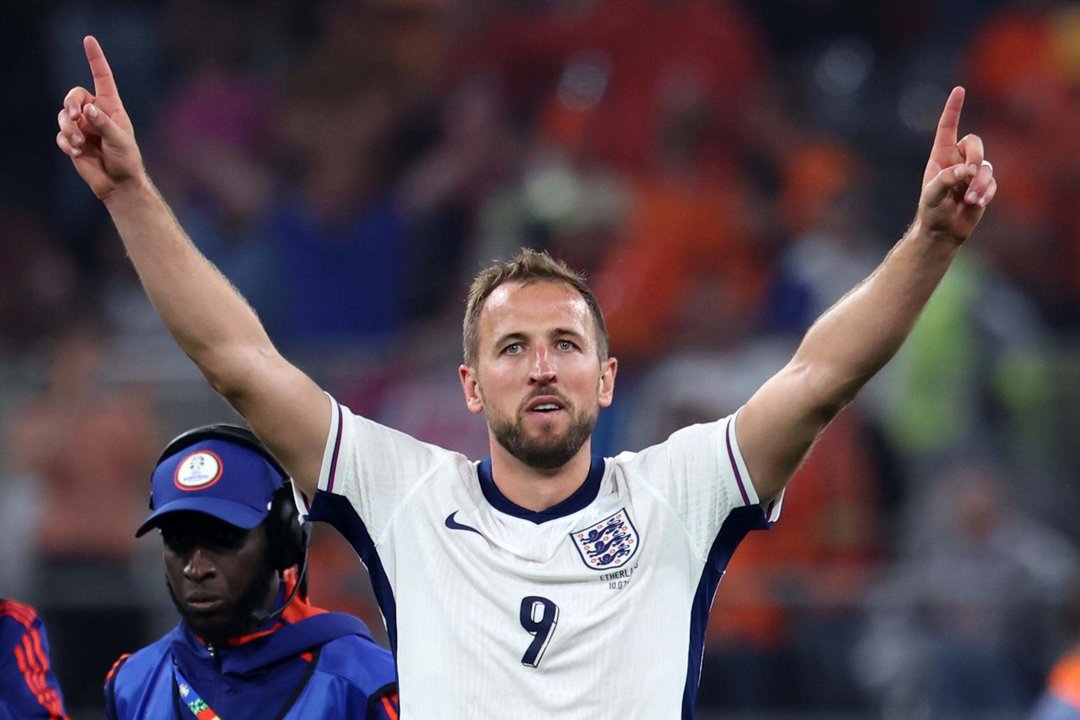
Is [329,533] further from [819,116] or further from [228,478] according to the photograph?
[228,478]

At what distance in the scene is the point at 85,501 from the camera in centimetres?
812

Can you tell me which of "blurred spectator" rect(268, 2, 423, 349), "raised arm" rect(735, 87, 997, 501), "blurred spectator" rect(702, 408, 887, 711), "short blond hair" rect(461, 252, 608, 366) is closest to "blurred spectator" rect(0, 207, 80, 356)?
"blurred spectator" rect(268, 2, 423, 349)

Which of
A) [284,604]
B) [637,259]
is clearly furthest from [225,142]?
[284,604]

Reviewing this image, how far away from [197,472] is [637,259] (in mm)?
5215

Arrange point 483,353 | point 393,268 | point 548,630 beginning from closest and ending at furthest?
point 548,630 → point 483,353 → point 393,268

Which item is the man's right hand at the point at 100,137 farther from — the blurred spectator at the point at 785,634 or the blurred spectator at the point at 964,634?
the blurred spectator at the point at 964,634

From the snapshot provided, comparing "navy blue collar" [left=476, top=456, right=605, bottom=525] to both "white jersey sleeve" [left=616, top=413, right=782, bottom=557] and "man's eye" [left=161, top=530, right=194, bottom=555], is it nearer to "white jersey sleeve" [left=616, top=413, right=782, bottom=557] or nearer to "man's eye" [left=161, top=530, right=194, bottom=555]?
"white jersey sleeve" [left=616, top=413, right=782, bottom=557]

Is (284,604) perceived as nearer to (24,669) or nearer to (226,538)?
(226,538)

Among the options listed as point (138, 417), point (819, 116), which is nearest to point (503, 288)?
point (138, 417)

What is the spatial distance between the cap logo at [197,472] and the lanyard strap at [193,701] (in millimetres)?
397

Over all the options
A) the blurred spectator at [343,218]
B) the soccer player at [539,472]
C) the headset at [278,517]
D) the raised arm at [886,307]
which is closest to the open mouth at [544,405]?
the soccer player at [539,472]

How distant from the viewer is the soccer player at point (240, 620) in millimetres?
3725

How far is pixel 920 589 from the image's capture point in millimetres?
7633

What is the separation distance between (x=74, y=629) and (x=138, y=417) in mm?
1017
